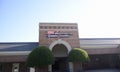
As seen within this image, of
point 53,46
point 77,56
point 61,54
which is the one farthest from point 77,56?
point 61,54

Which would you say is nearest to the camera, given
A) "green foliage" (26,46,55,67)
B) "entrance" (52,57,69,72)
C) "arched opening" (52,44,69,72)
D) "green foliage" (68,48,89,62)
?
"green foliage" (26,46,55,67)

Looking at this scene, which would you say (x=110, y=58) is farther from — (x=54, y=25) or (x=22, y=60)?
(x=22, y=60)

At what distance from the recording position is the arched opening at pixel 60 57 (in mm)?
27109

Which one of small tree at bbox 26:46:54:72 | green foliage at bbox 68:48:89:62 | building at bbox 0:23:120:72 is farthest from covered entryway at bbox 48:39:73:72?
small tree at bbox 26:46:54:72

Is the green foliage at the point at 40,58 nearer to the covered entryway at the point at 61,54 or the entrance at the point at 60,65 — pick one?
the covered entryway at the point at 61,54

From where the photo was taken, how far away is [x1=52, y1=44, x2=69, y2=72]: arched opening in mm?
27109

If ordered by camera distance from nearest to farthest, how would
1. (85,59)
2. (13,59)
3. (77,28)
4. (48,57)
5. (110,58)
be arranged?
(48,57), (85,59), (13,59), (77,28), (110,58)

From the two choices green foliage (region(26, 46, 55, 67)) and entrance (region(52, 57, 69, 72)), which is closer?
green foliage (region(26, 46, 55, 67))

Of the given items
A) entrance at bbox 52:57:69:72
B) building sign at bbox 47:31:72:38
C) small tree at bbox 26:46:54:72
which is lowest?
entrance at bbox 52:57:69:72

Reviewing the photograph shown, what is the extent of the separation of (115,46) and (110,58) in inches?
→ 166

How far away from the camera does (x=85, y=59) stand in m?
22.8

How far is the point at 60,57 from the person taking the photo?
2736 cm

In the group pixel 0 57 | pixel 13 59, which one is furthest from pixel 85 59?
pixel 0 57

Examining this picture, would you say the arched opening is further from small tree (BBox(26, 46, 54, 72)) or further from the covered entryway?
small tree (BBox(26, 46, 54, 72))
